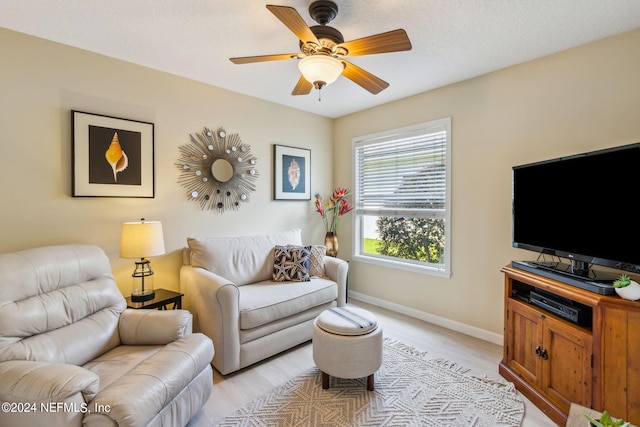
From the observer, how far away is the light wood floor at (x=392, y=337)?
192 cm

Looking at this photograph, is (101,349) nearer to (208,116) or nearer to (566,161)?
(208,116)

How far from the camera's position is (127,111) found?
2.60 metres

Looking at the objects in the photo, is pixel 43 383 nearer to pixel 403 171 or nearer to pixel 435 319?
pixel 435 319

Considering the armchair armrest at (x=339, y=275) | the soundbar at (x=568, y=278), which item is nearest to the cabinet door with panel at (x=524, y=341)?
the soundbar at (x=568, y=278)

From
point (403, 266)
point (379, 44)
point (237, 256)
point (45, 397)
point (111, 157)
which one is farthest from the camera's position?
point (403, 266)

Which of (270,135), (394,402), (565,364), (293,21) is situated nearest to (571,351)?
(565,364)

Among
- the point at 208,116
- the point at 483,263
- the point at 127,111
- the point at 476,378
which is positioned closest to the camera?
the point at 476,378

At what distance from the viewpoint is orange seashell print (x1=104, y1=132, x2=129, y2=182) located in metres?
2.51

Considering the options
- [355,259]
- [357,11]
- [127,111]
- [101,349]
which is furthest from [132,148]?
[355,259]

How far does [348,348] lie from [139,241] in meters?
1.80

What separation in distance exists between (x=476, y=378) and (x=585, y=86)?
95.3 inches

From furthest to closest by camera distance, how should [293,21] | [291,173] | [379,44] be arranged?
[291,173] < [379,44] < [293,21]

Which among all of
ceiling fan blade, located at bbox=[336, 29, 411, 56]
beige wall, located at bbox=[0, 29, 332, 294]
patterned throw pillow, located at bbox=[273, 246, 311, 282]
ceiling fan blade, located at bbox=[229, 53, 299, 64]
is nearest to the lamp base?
beige wall, located at bbox=[0, 29, 332, 294]

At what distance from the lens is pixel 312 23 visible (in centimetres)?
204
